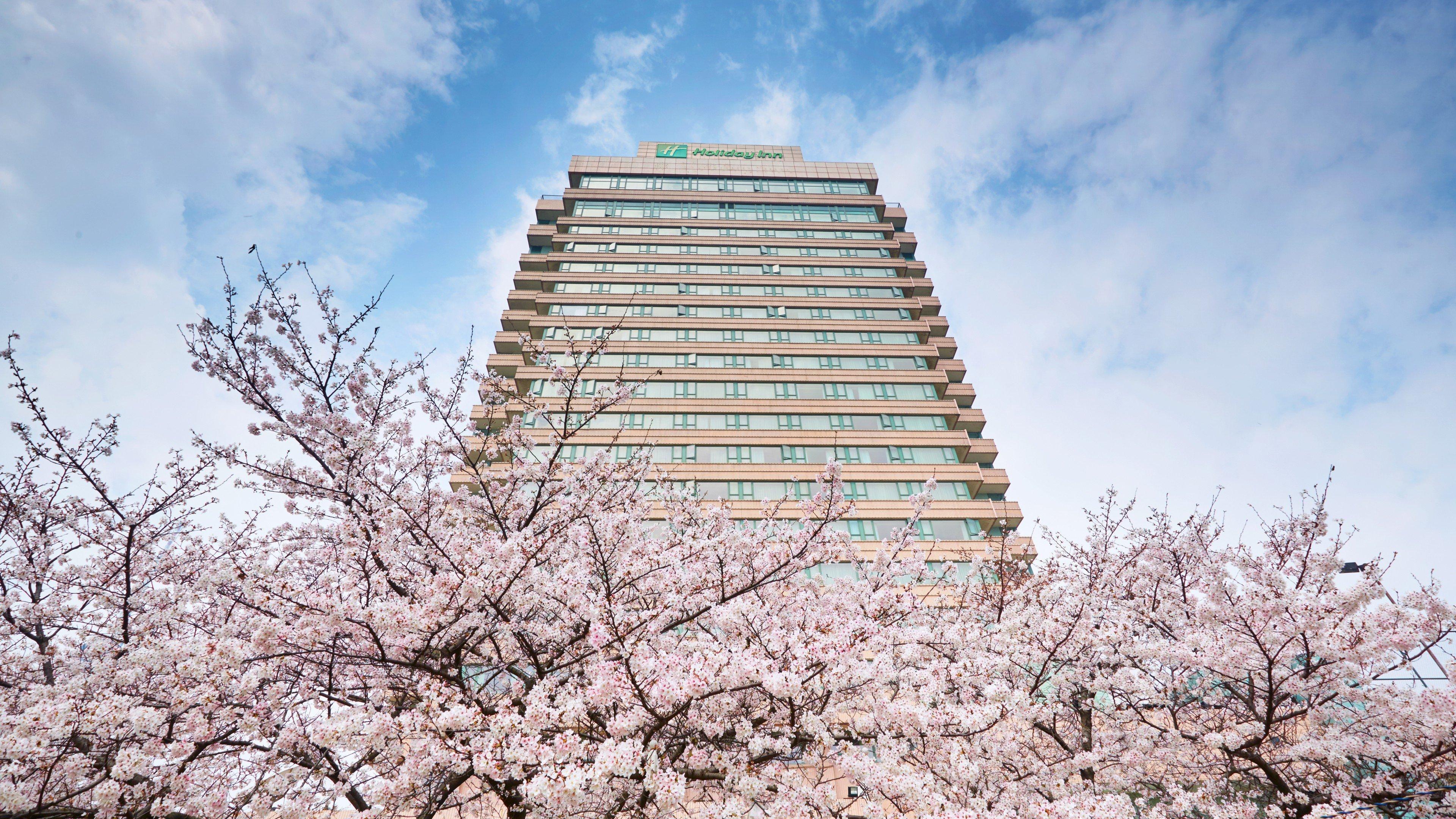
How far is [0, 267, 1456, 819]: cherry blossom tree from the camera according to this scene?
214 inches

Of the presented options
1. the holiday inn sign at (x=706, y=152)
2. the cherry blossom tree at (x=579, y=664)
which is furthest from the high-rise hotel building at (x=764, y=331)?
the cherry blossom tree at (x=579, y=664)

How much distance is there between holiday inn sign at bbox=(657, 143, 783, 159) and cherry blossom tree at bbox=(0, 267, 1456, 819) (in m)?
51.5

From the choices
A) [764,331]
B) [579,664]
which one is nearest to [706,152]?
[764,331]

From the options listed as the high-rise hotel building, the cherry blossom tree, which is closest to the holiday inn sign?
the high-rise hotel building

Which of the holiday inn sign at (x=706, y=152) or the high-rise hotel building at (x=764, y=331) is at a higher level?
the holiday inn sign at (x=706, y=152)

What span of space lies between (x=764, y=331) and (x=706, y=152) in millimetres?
25653

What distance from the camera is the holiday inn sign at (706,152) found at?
54531 millimetres

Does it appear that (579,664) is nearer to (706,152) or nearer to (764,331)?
(764,331)

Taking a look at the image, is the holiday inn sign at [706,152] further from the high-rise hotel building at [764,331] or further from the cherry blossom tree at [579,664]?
the cherry blossom tree at [579,664]

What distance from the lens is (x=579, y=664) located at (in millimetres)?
7316

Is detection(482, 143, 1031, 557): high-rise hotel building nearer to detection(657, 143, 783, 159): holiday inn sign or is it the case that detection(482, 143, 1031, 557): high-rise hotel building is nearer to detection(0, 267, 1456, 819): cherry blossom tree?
detection(657, 143, 783, 159): holiday inn sign

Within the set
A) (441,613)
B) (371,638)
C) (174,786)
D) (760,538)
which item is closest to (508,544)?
(441,613)

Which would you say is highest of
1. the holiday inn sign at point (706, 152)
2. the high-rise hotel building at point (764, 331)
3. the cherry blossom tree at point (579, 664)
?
the holiday inn sign at point (706, 152)

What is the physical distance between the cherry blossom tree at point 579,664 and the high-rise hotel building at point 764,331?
1796cm
